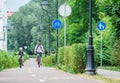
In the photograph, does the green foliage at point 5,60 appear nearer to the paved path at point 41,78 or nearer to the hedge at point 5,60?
the hedge at point 5,60

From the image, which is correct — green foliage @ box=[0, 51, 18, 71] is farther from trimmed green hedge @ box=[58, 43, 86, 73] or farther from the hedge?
trimmed green hedge @ box=[58, 43, 86, 73]

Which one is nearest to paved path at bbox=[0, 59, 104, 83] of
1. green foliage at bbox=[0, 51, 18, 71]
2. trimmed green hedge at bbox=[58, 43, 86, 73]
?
trimmed green hedge at bbox=[58, 43, 86, 73]

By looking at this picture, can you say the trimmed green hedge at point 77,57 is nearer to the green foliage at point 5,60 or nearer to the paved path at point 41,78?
the paved path at point 41,78

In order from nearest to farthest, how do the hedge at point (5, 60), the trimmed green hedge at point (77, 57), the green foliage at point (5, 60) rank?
the trimmed green hedge at point (77, 57), the green foliage at point (5, 60), the hedge at point (5, 60)

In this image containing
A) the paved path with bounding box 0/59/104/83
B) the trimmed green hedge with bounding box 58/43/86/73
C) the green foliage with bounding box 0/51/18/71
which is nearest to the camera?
the paved path with bounding box 0/59/104/83

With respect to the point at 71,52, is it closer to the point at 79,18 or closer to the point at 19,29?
the point at 79,18

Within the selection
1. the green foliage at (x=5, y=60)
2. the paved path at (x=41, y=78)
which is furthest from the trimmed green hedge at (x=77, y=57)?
the green foliage at (x=5, y=60)

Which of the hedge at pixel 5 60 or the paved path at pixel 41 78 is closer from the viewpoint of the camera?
the paved path at pixel 41 78

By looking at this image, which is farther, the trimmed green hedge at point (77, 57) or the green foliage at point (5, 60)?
the green foliage at point (5, 60)

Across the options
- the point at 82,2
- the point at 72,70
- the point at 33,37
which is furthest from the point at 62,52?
the point at 33,37

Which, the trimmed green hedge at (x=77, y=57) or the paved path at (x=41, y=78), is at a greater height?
the trimmed green hedge at (x=77, y=57)

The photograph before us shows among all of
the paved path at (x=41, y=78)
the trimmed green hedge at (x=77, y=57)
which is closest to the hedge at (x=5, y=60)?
the paved path at (x=41, y=78)

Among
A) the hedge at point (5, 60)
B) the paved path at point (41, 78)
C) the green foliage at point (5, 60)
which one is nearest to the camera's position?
the paved path at point (41, 78)

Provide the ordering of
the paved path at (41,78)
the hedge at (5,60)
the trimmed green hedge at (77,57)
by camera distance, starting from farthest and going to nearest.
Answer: the hedge at (5,60)
the trimmed green hedge at (77,57)
the paved path at (41,78)
